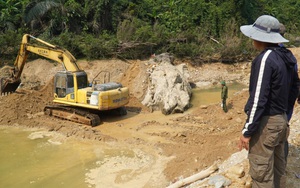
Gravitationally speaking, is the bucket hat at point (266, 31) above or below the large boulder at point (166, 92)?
above

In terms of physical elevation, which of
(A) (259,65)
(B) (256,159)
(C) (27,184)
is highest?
(A) (259,65)

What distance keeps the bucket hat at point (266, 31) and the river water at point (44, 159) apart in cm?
469

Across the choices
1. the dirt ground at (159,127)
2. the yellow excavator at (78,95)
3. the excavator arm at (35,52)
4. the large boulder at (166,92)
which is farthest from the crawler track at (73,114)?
the large boulder at (166,92)

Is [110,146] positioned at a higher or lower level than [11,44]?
lower

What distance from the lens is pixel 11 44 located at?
16172 millimetres

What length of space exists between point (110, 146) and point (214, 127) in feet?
11.0

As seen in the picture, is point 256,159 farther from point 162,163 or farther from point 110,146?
point 110,146

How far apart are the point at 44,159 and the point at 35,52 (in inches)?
196

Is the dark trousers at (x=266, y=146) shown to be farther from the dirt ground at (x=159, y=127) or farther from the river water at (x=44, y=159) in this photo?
the river water at (x=44, y=159)


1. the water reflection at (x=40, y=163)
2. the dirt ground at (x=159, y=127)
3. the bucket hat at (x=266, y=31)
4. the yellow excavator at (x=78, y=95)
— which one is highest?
the bucket hat at (x=266, y=31)

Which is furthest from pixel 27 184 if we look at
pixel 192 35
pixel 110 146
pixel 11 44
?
pixel 192 35

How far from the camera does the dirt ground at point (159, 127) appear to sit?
6.90 meters

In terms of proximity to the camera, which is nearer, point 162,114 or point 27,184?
point 27,184

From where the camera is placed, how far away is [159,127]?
32.7 ft
